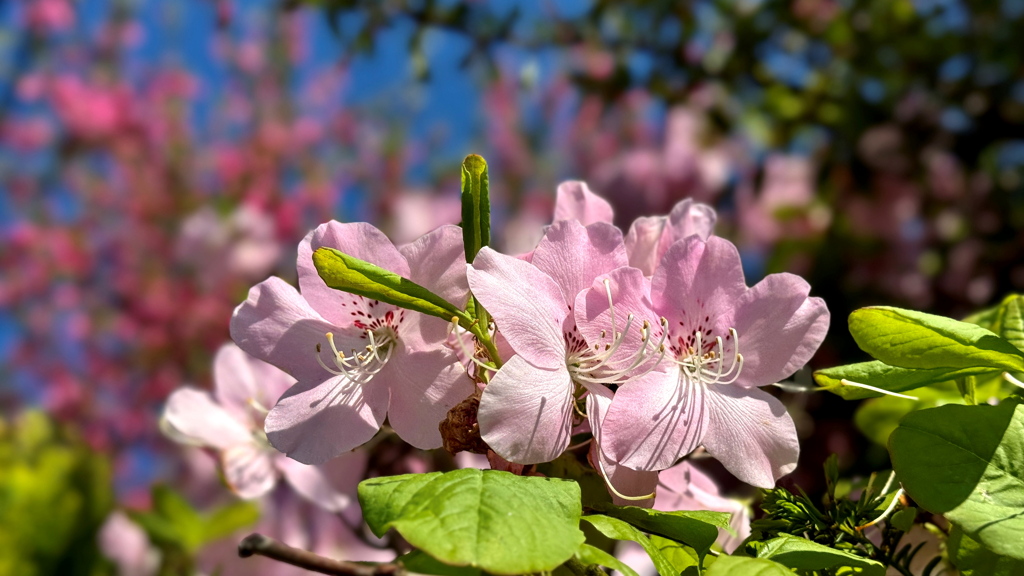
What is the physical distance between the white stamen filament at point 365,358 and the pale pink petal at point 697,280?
153 millimetres

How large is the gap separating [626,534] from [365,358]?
0.60 ft

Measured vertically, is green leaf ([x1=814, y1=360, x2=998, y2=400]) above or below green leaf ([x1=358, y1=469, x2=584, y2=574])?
above

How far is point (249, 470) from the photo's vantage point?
2.05ft

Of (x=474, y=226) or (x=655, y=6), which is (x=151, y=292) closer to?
(x=655, y=6)

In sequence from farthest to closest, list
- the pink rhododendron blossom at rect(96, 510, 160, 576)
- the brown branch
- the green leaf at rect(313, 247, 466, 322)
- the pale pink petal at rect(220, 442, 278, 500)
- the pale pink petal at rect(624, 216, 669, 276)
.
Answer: the pink rhododendron blossom at rect(96, 510, 160, 576) → the pale pink petal at rect(220, 442, 278, 500) → the pale pink petal at rect(624, 216, 669, 276) → the green leaf at rect(313, 247, 466, 322) → the brown branch

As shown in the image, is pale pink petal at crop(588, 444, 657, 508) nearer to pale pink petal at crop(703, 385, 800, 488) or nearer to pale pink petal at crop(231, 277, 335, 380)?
pale pink petal at crop(703, 385, 800, 488)

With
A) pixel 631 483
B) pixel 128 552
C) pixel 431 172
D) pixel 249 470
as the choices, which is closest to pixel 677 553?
pixel 631 483

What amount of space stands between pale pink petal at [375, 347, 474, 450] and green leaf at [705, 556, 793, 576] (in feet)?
0.52

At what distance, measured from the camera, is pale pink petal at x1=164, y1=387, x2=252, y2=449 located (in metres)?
0.63

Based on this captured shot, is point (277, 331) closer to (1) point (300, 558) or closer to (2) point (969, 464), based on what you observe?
(1) point (300, 558)

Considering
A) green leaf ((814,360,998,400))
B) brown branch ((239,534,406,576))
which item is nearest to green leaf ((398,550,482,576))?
brown branch ((239,534,406,576))

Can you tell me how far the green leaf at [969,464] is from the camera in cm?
36

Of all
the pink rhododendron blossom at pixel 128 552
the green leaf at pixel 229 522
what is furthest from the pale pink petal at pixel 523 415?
the pink rhododendron blossom at pixel 128 552

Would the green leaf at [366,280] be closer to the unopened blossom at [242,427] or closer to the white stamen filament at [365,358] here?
the white stamen filament at [365,358]
